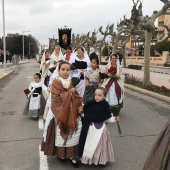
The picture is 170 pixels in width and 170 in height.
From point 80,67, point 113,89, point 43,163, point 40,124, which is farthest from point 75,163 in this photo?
point 113,89

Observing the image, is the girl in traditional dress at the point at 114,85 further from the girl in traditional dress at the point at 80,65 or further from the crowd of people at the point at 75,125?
the crowd of people at the point at 75,125

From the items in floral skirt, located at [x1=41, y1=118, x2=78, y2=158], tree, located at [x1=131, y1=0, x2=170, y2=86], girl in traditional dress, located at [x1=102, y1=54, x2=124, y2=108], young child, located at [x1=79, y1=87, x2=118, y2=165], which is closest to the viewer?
young child, located at [x1=79, y1=87, x2=118, y2=165]

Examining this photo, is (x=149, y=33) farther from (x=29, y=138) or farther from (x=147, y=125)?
(x=29, y=138)

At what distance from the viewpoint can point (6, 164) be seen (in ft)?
14.7

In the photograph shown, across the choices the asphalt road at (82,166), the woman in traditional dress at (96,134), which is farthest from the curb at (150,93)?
the woman in traditional dress at (96,134)

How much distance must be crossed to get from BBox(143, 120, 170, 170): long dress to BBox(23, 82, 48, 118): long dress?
528cm

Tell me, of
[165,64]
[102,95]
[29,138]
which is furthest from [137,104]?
[165,64]

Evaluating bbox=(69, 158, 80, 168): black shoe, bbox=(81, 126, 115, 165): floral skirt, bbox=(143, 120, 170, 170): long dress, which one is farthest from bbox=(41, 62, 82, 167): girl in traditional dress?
bbox=(143, 120, 170, 170): long dress

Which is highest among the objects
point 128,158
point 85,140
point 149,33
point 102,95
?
point 149,33

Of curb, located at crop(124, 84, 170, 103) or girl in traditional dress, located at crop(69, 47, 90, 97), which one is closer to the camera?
girl in traditional dress, located at crop(69, 47, 90, 97)

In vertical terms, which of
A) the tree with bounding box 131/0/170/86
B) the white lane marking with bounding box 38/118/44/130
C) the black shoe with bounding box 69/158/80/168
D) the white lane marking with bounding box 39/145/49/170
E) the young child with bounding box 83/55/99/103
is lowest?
the white lane marking with bounding box 39/145/49/170

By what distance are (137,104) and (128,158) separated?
213 inches

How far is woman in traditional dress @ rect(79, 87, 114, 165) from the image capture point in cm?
418

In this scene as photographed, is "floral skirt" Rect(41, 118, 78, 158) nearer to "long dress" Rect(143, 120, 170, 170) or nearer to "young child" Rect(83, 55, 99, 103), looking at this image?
"long dress" Rect(143, 120, 170, 170)
